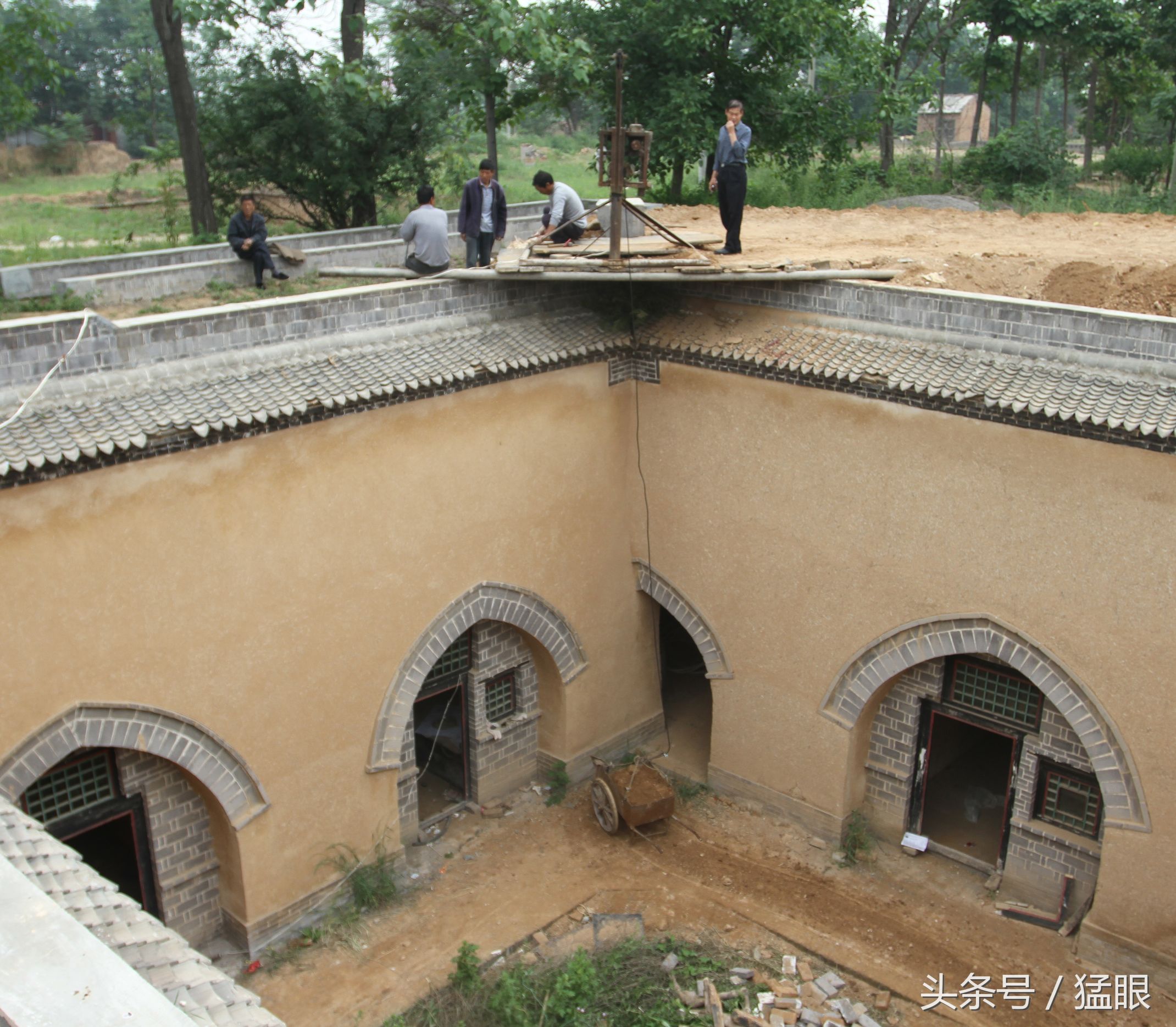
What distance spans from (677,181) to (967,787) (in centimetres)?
1318

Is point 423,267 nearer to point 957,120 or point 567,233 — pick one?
point 567,233

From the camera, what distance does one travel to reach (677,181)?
71.9 ft

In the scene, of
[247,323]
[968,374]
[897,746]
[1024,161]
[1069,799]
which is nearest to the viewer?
[247,323]

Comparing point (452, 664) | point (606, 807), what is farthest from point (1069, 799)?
point (452, 664)

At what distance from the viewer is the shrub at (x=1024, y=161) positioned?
23.6 metres

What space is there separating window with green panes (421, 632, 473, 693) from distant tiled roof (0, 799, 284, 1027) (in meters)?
5.65

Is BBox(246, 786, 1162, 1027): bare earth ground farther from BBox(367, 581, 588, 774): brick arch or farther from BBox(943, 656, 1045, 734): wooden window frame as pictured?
BBox(943, 656, 1045, 734): wooden window frame

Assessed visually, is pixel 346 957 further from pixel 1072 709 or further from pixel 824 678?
pixel 1072 709

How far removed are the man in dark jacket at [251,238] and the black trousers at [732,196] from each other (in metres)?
5.24

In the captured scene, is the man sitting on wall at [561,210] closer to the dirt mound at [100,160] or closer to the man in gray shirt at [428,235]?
the man in gray shirt at [428,235]

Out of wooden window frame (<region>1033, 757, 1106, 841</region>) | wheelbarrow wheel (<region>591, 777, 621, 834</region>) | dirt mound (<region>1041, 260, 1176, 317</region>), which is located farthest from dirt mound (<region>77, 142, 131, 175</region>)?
wooden window frame (<region>1033, 757, 1106, 841</region>)

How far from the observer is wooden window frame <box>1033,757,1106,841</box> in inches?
419

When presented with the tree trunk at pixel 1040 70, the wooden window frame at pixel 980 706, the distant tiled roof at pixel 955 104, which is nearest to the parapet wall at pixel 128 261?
the wooden window frame at pixel 980 706

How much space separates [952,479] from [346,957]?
688cm
